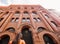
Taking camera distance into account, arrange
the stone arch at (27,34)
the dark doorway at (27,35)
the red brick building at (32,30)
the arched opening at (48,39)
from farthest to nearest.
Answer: the stone arch at (27,34)
the dark doorway at (27,35)
the arched opening at (48,39)
the red brick building at (32,30)

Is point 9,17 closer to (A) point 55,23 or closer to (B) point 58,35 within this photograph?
(A) point 55,23

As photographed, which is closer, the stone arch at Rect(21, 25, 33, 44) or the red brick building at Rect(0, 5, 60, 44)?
the red brick building at Rect(0, 5, 60, 44)

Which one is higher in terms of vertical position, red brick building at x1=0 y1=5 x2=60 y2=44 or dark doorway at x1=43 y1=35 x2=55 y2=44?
red brick building at x1=0 y1=5 x2=60 y2=44

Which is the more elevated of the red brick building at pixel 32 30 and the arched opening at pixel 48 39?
the red brick building at pixel 32 30

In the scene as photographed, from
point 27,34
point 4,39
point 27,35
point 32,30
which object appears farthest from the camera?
point 27,34

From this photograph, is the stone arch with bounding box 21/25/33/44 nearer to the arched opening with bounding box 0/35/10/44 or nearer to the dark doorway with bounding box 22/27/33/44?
the dark doorway with bounding box 22/27/33/44

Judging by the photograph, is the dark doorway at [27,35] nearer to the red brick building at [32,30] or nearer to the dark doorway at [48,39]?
the red brick building at [32,30]

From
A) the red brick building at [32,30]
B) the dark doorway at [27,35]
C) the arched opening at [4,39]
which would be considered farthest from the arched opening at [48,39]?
the arched opening at [4,39]

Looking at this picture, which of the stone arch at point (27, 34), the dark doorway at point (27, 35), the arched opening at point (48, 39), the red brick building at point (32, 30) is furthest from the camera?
the stone arch at point (27, 34)

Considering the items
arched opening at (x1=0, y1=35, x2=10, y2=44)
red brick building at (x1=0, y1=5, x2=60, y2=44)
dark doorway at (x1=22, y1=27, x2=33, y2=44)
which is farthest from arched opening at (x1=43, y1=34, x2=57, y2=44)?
arched opening at (x1=0, y1=35, x2=10, y2=44)

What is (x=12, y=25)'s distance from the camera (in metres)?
19.4

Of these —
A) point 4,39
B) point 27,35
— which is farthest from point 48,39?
point 4,39

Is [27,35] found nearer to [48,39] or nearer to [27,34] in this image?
[27,34]

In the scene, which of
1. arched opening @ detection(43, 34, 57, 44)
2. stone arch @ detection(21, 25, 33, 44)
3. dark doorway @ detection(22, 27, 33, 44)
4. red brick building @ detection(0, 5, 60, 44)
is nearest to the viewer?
red brick building @ detection(0, 5, 60, 44)
